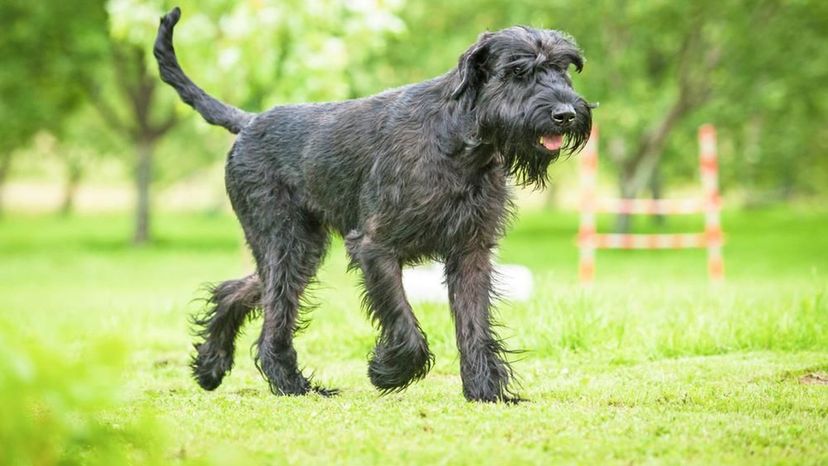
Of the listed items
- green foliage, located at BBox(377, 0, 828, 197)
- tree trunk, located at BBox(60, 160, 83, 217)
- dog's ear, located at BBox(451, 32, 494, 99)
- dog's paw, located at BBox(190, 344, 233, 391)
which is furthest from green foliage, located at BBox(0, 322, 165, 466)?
tree trunk, located at BBox(60, 160, 83, 217)

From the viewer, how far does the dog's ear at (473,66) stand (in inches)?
195

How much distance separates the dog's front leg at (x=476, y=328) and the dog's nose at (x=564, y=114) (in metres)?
0.81

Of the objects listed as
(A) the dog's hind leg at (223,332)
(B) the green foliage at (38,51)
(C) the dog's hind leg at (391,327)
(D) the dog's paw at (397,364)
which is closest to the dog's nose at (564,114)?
(C) the dog's hind leg at (391,327)

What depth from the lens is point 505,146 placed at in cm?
489

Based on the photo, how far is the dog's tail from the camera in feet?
20.9

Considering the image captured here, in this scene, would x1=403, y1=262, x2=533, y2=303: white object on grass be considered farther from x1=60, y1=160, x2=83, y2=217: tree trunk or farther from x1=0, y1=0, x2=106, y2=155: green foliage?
x1=60, y1=160, x2=83, y2=217: tree trunk

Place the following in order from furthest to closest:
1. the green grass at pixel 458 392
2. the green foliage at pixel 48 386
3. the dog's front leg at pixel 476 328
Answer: the dog's front leg at pixel 476 328
the green grass at pixel 458 392
the green foliage at pixel 48 386

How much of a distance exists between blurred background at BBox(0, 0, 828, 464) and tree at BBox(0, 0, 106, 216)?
5cm

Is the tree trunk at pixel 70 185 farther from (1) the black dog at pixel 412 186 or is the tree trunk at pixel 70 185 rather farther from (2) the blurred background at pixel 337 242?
(1) the black dog at pixel 412 186

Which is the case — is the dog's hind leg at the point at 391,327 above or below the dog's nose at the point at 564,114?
below

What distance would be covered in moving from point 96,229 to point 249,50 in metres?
23.0

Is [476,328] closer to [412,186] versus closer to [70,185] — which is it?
[412,186]

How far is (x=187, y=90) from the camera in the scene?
6414 mm

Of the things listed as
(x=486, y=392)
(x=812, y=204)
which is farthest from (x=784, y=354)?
(x=812, y=204)
